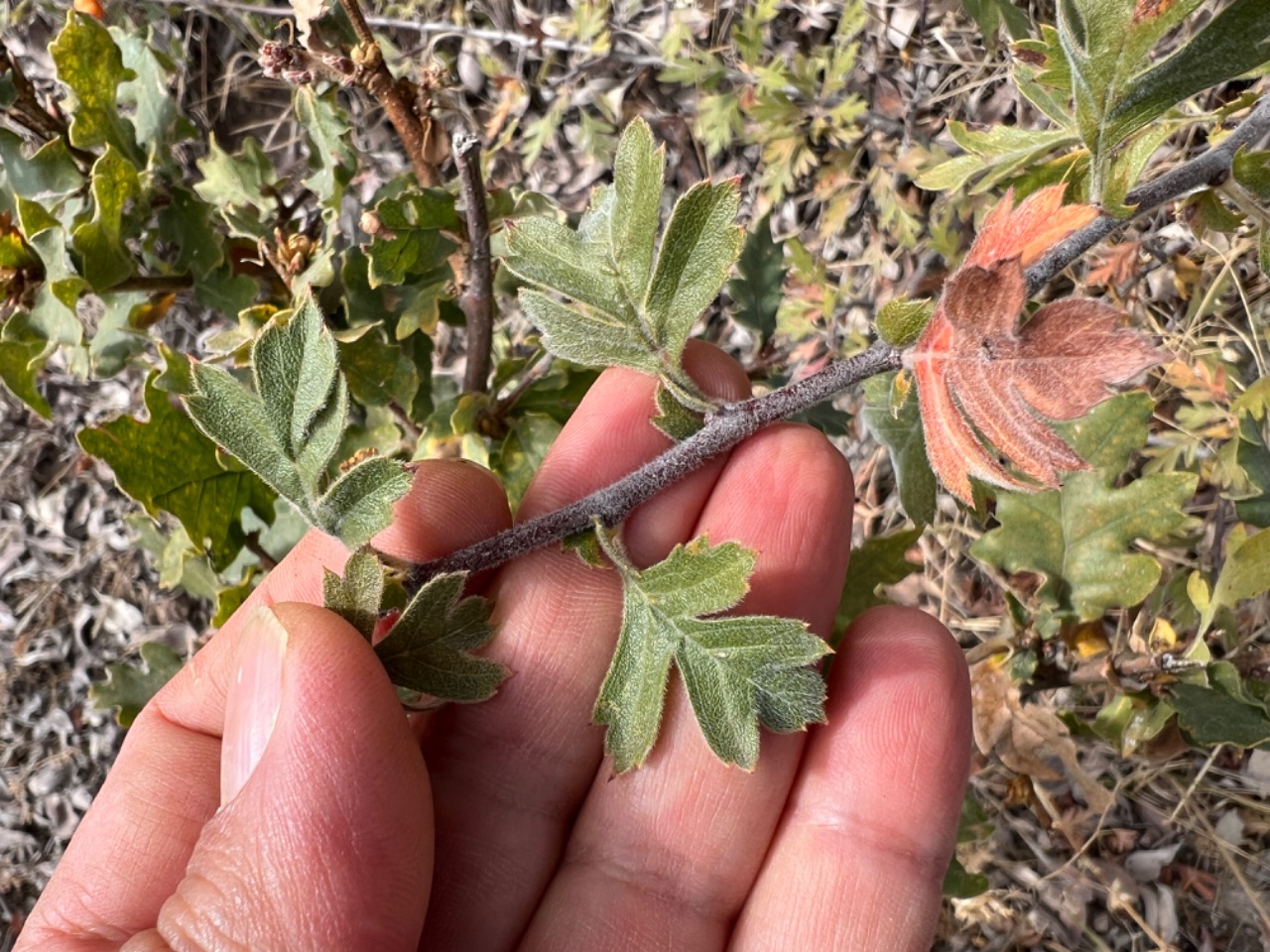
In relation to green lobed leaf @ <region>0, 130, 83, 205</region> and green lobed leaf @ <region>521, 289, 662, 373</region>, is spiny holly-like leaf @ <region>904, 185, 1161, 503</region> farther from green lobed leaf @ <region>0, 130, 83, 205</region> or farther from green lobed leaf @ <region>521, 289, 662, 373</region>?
green lobed leaf @ <region>0, 130, 83, 205</region>

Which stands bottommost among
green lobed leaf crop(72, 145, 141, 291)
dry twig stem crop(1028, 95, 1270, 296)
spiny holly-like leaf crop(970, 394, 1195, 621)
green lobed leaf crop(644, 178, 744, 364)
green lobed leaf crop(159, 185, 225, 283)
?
spiny holly-like leaf crop(970, 394, 1195, 621)

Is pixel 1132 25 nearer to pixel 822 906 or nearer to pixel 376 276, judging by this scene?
pixel 376 276

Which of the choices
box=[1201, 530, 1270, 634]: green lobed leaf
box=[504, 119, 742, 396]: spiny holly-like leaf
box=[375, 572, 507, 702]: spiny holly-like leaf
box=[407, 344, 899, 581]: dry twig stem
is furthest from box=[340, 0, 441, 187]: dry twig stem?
box=[1201, 530, 1270, 634]: green lobed leaf

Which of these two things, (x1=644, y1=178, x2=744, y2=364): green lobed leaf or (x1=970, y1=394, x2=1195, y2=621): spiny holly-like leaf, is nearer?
(x1=644, y1=178, x2=744, y2=364): green lobed leaf

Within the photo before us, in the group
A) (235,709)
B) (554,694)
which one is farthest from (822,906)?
(235,709)

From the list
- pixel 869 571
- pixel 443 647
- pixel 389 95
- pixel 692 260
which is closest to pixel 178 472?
pixel 443 647

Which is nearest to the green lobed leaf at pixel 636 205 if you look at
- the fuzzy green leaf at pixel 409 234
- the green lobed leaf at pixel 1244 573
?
the fuzzy green leaf at pixel 409 234
